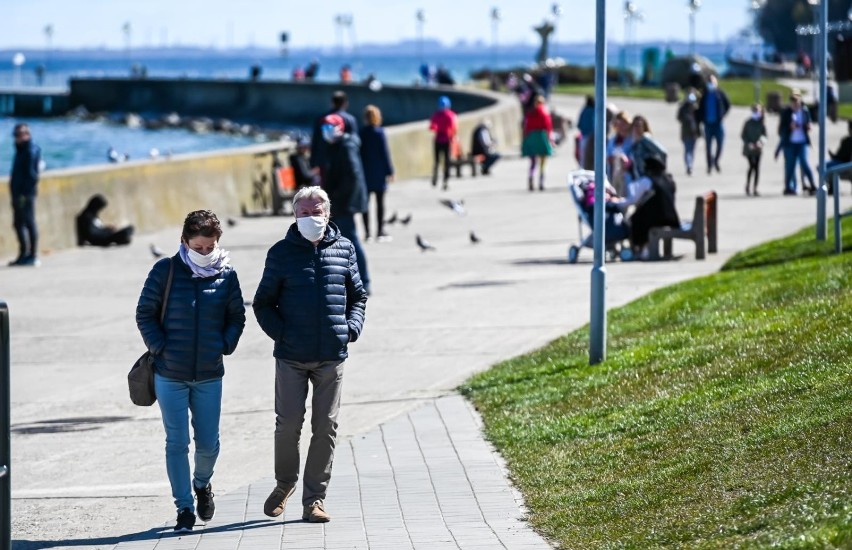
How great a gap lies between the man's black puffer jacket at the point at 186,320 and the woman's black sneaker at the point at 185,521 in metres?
0.66

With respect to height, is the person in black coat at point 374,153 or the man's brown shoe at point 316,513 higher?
the person in black coat at point 374,153

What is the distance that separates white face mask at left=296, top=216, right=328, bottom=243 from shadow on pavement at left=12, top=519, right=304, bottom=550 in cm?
142

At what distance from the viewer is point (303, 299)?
7.98 metres

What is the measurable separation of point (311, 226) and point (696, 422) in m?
2.44

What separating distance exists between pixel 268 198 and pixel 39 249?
6.13 meters

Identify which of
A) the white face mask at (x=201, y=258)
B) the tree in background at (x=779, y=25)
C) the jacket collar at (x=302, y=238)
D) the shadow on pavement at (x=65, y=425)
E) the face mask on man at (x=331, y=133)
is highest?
the tree in background at (x=779, y=25)

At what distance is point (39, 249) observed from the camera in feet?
71.5

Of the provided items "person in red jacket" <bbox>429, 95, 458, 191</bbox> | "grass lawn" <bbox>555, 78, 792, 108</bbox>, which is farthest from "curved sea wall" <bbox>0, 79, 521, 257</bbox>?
"grass lawn" <bbox>555, 78, 792, 108</bbox>

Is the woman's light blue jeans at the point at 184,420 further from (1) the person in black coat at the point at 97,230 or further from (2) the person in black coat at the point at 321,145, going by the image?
(1) the person in black coat at the point at 97,230

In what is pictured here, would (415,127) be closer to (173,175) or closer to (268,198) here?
(268,198)

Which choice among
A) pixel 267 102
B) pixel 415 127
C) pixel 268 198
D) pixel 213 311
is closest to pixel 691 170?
pixel 415 127

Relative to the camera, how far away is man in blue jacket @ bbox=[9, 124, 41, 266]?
20.1 metres

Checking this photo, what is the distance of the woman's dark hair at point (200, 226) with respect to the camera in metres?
7.80

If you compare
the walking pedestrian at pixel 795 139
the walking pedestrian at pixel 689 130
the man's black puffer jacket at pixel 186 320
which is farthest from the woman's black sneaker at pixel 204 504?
→ the walking pedestrian at pixel 689 130
